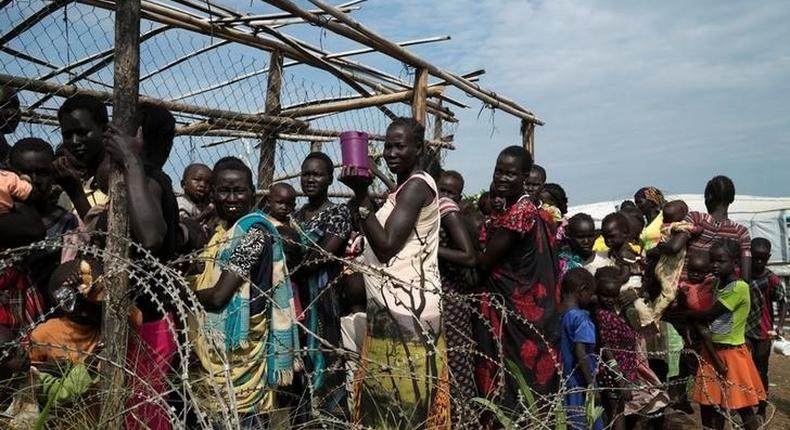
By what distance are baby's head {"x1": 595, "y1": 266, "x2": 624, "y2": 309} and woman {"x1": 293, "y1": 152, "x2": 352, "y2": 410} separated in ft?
5.34

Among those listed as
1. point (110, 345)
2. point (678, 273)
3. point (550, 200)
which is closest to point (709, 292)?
point (678, 273)

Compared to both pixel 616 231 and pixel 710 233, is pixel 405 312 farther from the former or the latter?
pixel 710 233

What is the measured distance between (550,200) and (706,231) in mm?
1144

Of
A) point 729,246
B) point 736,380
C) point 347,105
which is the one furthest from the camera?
point 347,105

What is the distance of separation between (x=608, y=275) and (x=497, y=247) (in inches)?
53.2

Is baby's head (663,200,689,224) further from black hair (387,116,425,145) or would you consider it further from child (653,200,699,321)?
black hair (387,116,425,145)

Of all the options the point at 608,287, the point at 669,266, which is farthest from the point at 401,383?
the point at 669,266

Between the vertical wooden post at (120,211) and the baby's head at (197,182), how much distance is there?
8.80 ft

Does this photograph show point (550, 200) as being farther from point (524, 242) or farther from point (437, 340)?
point (437, 340)

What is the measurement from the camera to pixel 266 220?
3016 mm

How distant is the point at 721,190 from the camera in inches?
205

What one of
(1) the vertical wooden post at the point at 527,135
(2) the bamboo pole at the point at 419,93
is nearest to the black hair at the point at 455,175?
(2) the bamboo pole at the point at 419,93

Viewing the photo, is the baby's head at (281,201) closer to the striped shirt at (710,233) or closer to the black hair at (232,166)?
the black hair at (232,166)

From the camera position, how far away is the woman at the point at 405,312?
2.86m
